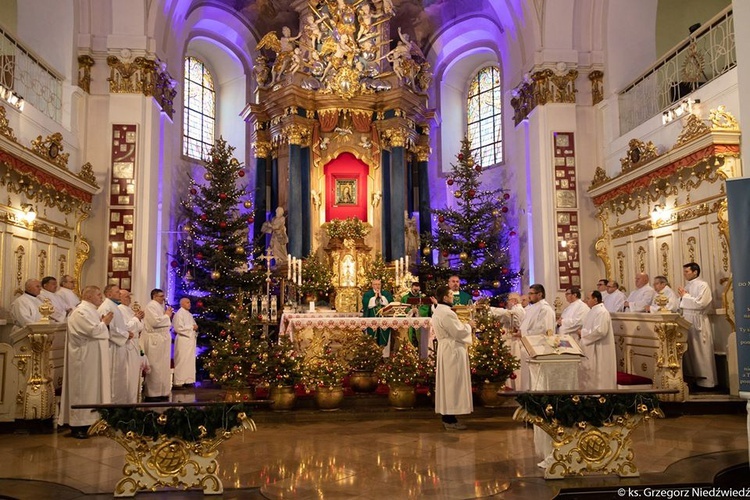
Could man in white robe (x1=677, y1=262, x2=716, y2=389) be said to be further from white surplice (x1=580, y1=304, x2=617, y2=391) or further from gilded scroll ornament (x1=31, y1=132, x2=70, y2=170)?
gilded scroll ornament (x1=31, y1=132, x2=70, y2=170)

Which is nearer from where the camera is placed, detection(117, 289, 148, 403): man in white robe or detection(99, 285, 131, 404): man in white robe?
detection(99, 285, 131, 404): man in white robe

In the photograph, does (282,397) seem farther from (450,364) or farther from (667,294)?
(667,294)

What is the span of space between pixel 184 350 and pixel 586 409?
8772 mm

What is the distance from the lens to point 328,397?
368 inches

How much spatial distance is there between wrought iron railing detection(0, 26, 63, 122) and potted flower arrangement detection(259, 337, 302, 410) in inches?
237

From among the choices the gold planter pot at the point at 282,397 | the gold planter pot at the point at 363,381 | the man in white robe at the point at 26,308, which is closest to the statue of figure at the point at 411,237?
the gold planter pot at the point at 363,381

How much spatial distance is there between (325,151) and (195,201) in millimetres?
3804

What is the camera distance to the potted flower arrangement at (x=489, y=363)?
31.2 feet

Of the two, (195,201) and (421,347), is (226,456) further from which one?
(195,201)

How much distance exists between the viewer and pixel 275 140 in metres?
17.3

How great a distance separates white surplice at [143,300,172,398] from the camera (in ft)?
36.5

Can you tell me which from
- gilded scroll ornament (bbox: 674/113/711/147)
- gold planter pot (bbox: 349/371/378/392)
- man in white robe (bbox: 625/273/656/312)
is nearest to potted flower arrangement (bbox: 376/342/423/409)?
gold planter pot (bbox: 349/371/378/392)

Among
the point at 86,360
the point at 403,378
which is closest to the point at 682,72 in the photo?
the point at 403,378

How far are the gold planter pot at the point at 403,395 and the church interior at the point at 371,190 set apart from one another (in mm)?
121
